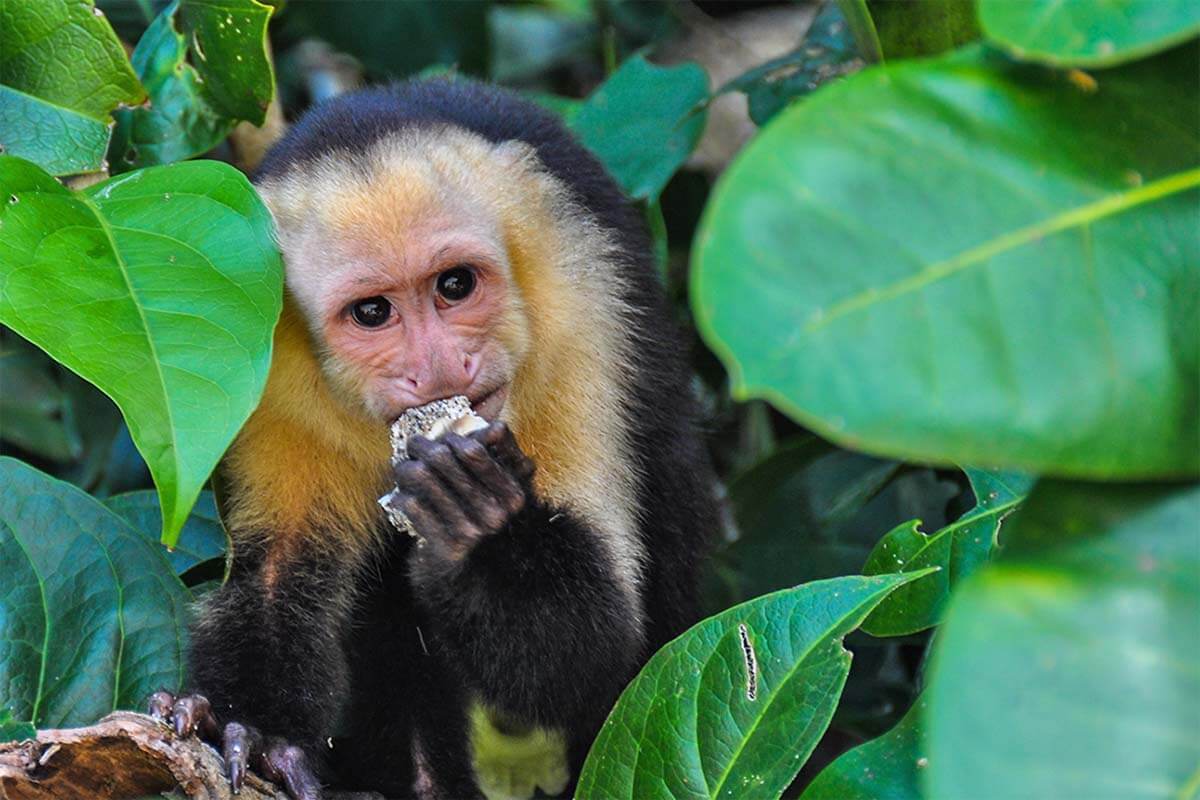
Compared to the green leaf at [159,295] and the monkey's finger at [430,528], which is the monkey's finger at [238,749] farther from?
the green leaf at [159,295]

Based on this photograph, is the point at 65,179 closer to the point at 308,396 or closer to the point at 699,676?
the point at 308,396

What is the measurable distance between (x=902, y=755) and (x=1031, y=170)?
85cm

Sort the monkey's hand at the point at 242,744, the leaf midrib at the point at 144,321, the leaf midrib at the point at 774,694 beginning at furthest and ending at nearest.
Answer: the monkey's hand at the point at 242,744
the leaf midrib at the point at 774,694
the leaf midrib at the point at 144,321

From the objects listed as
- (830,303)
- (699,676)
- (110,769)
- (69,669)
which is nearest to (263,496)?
(69,669)

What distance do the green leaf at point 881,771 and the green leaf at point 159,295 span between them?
0.84 metres

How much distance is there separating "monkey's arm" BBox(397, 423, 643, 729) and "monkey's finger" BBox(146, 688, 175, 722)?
0.41 metres

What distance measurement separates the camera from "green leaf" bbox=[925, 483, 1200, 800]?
1.01 m

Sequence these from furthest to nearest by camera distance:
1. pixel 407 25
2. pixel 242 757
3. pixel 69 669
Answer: pixel 407 25 < pixel 69 669 < pixel 242 757

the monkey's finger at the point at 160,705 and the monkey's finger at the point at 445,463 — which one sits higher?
the monkey's finger at the point at 445,463

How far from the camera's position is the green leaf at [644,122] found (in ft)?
10.0

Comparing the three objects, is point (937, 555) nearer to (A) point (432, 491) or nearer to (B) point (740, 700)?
(B) point (740, 700)

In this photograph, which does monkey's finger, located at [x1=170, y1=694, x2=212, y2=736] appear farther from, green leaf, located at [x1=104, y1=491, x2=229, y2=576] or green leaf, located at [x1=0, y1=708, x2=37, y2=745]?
green leaf, located at [x1=104, y1=491, x2=229, y2=576]

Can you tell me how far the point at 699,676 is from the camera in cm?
181

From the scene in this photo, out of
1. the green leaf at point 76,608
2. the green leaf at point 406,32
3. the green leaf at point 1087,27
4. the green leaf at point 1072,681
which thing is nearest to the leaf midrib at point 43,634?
the green leaf at point 76,608
